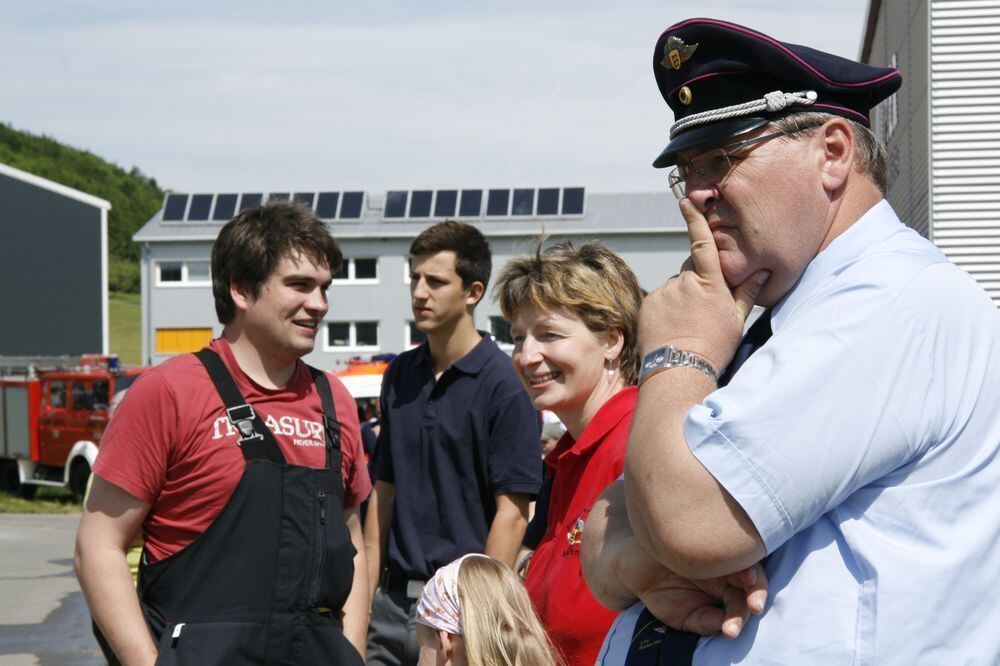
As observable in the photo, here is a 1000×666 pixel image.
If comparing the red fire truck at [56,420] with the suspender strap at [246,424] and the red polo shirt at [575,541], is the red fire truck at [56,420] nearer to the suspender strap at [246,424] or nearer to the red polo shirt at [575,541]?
the suspender strap at [246,424]

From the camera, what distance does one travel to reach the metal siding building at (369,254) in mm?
51750

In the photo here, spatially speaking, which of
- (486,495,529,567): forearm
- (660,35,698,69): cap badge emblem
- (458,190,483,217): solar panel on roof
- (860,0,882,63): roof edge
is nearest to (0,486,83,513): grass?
(860,0,882,63): roof edge

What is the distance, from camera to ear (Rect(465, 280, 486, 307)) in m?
5.60

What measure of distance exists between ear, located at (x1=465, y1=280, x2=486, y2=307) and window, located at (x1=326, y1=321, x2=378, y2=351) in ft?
153

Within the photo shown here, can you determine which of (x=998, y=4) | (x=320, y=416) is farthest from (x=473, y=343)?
(x=998, y=4)

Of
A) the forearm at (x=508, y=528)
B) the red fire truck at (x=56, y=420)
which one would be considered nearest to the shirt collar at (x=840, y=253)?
the forearm at (x=508, y=528)

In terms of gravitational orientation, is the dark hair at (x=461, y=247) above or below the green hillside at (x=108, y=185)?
below

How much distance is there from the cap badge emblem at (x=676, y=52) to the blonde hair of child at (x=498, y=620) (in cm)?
154

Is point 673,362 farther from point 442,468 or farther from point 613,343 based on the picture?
point 442,468

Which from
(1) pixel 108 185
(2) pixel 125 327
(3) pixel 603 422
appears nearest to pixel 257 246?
(3) pixel 603 422

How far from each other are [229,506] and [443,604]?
0.76m

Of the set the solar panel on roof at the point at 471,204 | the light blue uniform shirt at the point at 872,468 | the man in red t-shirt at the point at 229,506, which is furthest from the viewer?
the solar panel on roof at the point at 471,204

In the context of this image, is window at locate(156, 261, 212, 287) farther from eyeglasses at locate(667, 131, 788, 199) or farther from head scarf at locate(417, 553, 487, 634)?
eyeglasses at locate(667, 131, 788, 199)

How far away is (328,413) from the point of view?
3.87 metres
